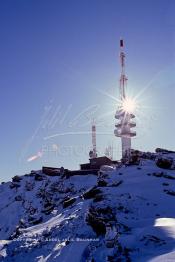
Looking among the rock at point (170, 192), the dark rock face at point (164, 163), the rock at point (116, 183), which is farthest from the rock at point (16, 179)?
the rock at point (170, 192)

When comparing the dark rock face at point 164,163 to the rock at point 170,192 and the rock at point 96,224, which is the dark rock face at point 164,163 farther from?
the rock at point 96,224

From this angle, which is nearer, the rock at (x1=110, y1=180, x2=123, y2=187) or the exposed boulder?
the rock at (x1=110, y1=180, x2=123, y2=187)

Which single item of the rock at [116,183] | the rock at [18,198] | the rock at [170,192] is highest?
the rock at [116,183]

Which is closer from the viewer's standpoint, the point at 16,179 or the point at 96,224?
the point at 96,224

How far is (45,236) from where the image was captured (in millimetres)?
27688

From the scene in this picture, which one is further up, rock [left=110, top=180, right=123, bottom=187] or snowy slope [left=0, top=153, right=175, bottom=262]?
rock [left=110, top=180, right=123, bottom=187]

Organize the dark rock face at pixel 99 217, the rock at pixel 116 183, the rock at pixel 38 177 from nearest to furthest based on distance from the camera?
the dark rock face at pixel 99 217 → the rock at pixel 116 183 → the rock at pixel 38 177

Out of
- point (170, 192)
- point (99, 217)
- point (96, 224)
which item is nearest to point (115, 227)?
point (96, 224)

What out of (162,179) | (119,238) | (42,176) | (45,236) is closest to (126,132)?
(42,176)

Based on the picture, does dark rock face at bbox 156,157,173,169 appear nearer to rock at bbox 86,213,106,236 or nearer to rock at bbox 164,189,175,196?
rock at bbox 164,189,175,196

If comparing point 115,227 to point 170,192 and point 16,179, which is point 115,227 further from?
point 16,179

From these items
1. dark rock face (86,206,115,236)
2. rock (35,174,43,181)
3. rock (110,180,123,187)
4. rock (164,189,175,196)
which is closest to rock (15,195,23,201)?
rock (35,174,43,181)

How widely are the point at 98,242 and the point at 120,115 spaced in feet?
231

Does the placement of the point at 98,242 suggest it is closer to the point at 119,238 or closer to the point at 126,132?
the point at 119,238
